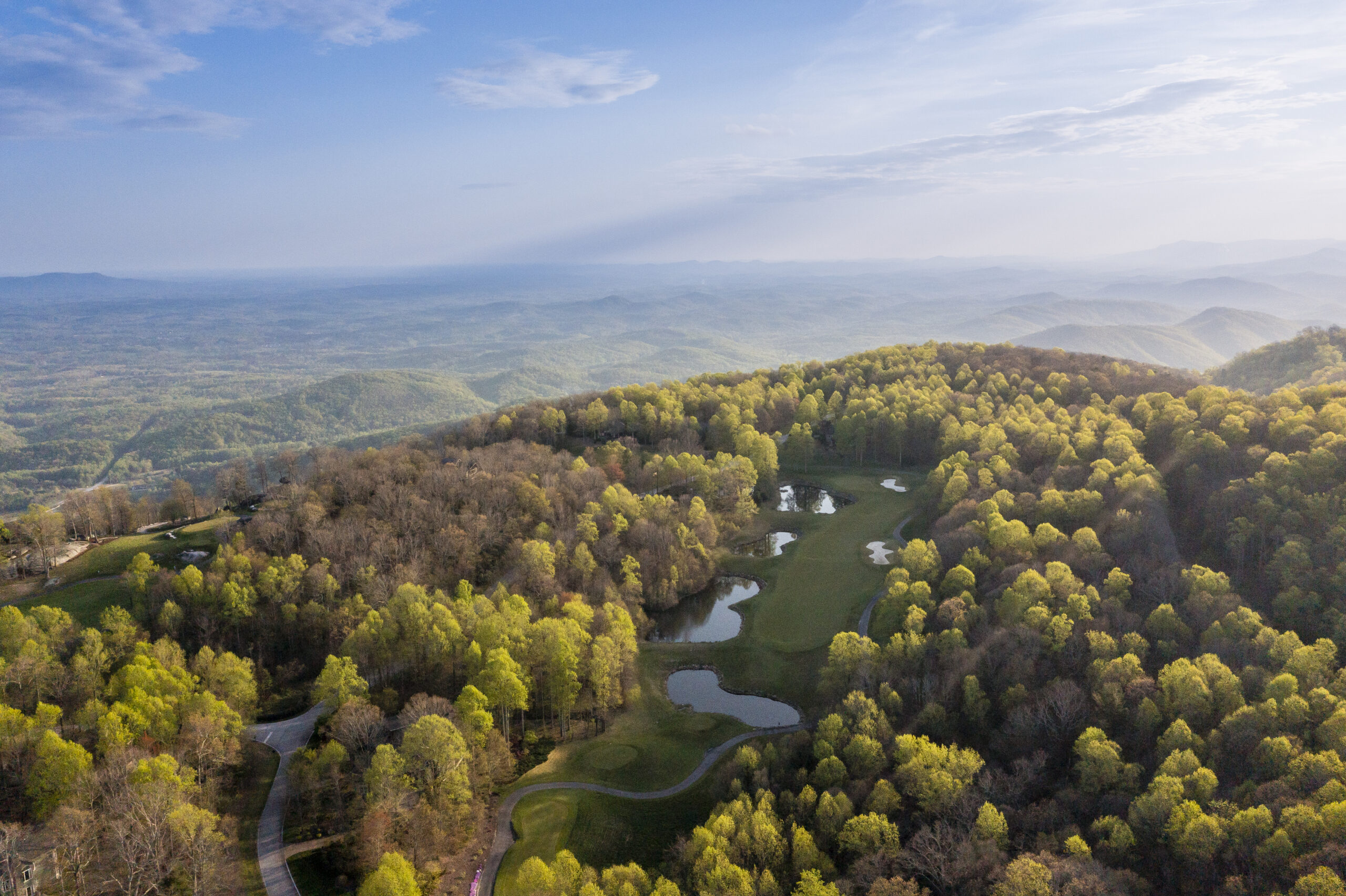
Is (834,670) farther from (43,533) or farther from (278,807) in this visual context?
(43,533)

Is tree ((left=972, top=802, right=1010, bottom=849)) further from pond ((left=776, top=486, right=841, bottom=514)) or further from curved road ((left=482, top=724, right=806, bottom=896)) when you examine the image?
pond ((left=776, top=486, right=841, bottom=514))

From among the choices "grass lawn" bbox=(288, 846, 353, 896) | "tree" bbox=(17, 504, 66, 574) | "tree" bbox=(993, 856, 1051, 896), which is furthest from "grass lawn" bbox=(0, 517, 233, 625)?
"tree" bbox=(993, 856, 1051, 896)

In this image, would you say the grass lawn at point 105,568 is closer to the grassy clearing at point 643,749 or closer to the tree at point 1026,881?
the grassy clearing at point 643,749

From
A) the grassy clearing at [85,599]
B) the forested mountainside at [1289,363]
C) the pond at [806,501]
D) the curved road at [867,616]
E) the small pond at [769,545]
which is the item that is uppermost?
the forested mountainside at [1289,363]

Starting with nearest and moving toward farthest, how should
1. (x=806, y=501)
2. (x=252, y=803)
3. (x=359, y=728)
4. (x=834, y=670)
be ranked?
(x=252, y=803)
(x=359, y=728)
(x=834, y=670)
(x=806, y=501)

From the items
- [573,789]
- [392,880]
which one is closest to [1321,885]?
[573,789]

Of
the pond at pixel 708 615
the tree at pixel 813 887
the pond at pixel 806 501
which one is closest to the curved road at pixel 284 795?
the tree at pixel 813 887

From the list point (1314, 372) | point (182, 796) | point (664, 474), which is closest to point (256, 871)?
point (182, 796)
